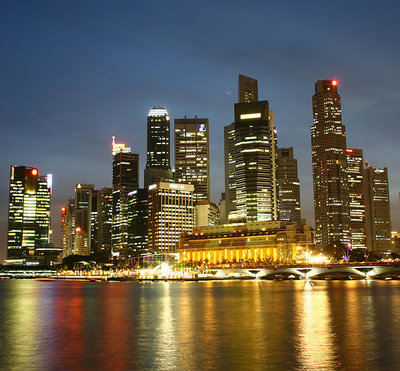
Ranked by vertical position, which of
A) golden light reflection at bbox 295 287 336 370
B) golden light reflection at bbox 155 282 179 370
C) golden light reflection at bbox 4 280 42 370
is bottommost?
golden light reflection at bbox 4 280 42 370

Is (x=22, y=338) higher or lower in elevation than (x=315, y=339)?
lower

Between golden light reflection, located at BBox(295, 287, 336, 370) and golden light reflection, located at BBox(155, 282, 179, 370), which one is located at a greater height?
golden light reflection, located at BBox(295, 287, 336, 370)

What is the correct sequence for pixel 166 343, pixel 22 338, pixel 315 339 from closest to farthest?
pixel 166 343 < pixel 315 339 < pixel 22 338

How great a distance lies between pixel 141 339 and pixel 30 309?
1642 inches

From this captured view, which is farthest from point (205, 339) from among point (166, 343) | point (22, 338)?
point (22, 338)

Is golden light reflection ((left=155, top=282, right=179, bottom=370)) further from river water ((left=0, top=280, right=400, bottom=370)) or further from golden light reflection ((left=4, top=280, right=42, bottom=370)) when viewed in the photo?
golden light reflection ((left=4, top=280, right=42, bottom=370))

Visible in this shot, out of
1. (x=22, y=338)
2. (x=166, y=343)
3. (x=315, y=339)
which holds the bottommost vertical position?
(x=22, y=338)

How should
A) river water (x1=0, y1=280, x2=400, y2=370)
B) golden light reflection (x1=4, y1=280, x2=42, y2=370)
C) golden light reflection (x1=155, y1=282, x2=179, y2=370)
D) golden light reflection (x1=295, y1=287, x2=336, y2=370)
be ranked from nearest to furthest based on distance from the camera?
golden light reflection (x1=295, y1=287, x2=336, y2=370)
river water (x1=0, y1=280, x2=400, y2=370)
golden light reflection (x1=155, y1=282, x2=179, y2=370)
golden light reflection (x1=4, y1=280, x2=42, y2=370)

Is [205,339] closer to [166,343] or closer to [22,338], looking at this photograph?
[166,343]

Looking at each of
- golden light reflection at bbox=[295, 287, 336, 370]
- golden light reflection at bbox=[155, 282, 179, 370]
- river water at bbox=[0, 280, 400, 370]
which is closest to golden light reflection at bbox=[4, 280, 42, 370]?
river water at bbox=[0, 280, 400, 370]

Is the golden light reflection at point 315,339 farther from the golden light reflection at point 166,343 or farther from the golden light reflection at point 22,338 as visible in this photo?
the golden light reflection at point 22,338

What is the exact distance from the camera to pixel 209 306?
81875mm

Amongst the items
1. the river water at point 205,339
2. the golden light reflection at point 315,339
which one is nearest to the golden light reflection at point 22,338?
the river water at point 205,339

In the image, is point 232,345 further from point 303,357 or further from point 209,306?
point 209,306
